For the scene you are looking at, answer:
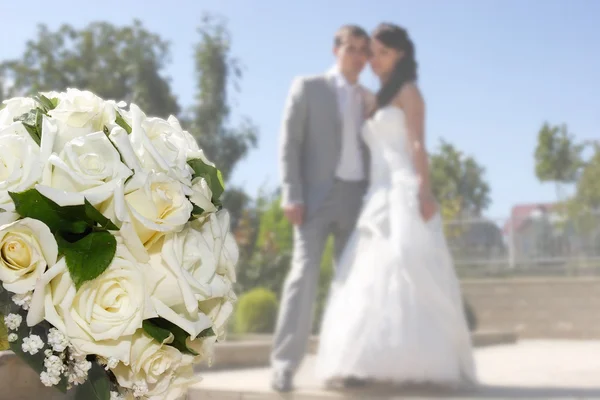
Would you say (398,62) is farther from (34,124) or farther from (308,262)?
(34,124)

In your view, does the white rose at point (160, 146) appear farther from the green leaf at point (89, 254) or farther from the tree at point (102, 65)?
the tree at point (102, 65)

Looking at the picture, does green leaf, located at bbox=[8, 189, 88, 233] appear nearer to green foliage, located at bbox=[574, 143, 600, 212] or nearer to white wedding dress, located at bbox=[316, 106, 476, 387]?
white wedding dress, located at bbox=[316, 106, 476, 387]

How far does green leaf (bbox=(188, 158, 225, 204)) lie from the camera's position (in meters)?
0.55

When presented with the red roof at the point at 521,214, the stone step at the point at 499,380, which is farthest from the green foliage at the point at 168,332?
the red roof at the point at 521,214

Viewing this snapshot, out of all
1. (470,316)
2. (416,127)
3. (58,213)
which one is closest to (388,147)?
(416,127)

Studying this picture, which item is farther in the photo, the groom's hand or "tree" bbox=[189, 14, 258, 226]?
"tree" bbox=[189, 14, 258, 226]

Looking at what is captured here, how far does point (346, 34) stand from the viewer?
3.43m

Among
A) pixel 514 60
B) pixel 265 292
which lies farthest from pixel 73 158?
pixel 514 60

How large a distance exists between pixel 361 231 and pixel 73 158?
2.83 m

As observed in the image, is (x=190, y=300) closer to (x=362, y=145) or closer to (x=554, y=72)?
(x=362, y=145)

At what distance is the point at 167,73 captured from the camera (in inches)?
176

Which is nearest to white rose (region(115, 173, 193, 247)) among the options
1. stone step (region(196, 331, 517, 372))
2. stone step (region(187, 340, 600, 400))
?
stone step (region(187, 340, 600, 400))

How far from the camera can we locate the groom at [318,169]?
10.9ft

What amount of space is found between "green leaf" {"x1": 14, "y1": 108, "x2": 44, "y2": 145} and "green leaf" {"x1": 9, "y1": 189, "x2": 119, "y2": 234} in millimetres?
51
